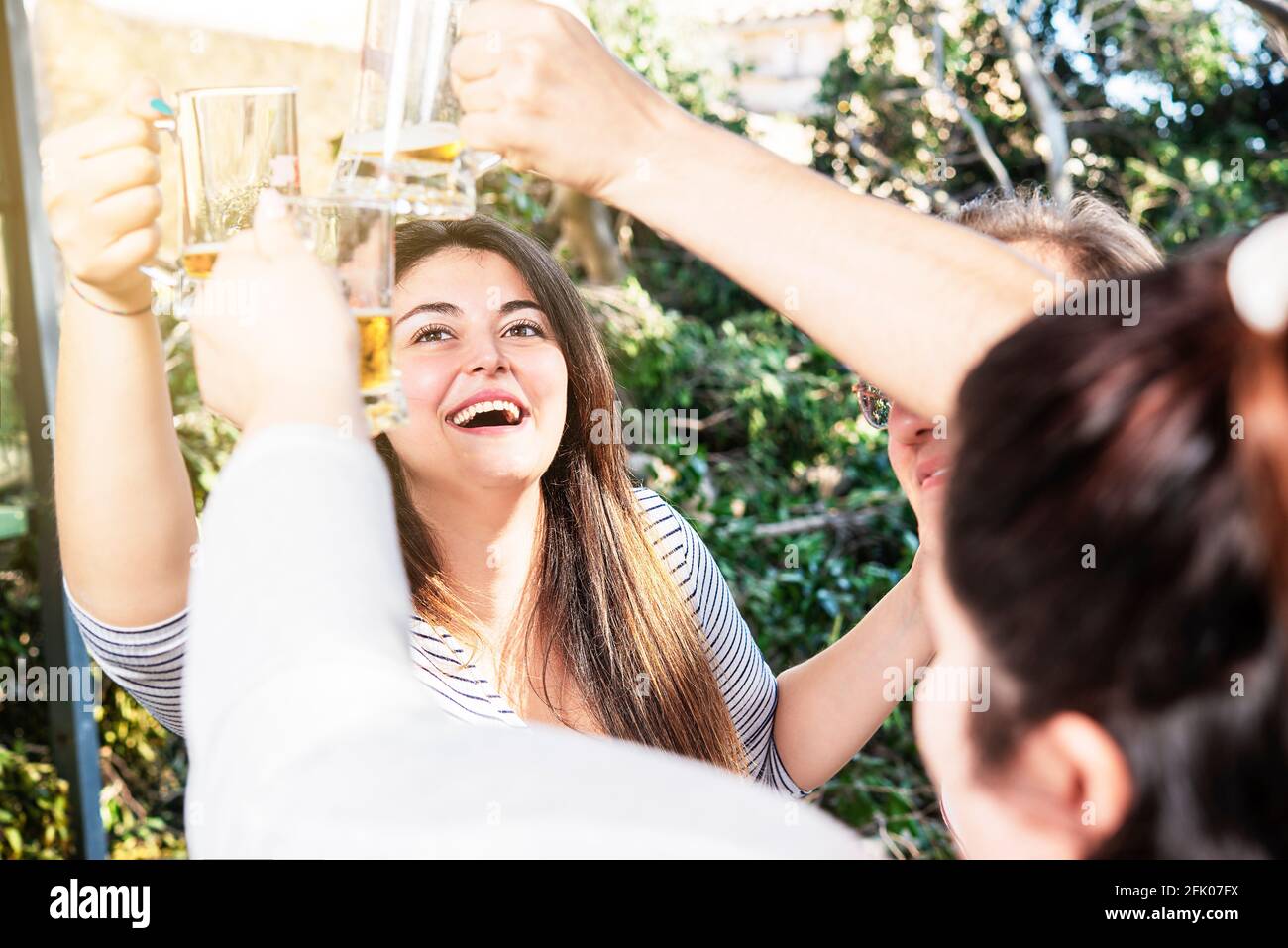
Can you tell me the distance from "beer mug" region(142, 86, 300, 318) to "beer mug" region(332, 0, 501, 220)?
0.07 meters

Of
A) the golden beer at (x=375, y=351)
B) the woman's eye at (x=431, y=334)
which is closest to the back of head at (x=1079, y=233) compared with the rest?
the woman's eye at (x=431, y=334)

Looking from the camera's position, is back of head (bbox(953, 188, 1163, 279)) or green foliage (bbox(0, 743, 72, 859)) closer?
back of head (bbox(953, 188, 1163, 279))

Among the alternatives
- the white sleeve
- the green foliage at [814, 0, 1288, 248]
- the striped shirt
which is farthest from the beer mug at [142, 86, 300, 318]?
the green foliage at [814, 0, 1288, 248]

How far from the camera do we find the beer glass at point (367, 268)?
0.85 metres

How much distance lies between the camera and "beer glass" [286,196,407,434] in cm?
85

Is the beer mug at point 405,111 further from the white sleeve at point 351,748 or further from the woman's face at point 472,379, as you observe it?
the woman's face at point 472,379

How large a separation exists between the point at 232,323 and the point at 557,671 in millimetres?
1022

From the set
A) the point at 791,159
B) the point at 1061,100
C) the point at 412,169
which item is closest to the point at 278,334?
the point at 412,169

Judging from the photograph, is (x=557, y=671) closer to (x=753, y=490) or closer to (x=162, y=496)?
(x=162, y=496)

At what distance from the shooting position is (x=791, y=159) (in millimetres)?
2932

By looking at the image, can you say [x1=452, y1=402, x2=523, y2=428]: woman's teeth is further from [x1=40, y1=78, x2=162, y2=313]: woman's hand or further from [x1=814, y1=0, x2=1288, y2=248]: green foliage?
[x1=814, y1=0, x2=1288, y2=248]: green foliage

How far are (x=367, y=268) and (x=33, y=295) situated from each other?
6.91 ft

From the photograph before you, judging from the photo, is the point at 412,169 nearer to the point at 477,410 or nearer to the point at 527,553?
the point at 477,410
